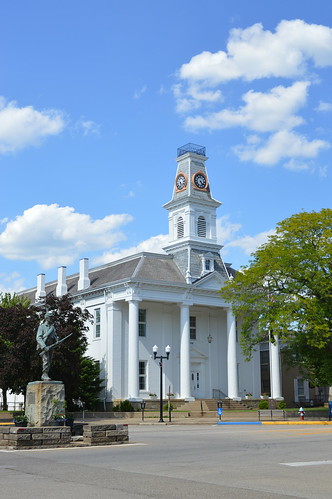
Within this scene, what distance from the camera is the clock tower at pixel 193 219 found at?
5894 centimetres

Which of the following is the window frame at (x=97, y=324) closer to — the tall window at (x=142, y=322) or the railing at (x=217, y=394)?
the tall window at (x=142, y=322)

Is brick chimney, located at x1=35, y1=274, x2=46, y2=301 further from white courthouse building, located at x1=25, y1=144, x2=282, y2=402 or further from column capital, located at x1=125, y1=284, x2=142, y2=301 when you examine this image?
column capital, located at x1=125, y1=284, x2=142, y2=301

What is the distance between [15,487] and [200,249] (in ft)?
162

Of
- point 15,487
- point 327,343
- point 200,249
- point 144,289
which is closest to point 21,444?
point 15,487

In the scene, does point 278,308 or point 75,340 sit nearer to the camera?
point 278,308

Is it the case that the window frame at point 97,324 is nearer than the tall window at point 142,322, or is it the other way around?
the tall window at point 142,322

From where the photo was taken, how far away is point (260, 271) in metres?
43.2

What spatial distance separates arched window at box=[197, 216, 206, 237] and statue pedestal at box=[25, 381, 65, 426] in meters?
39.2

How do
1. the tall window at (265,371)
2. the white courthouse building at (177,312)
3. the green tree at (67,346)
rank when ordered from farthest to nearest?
the tall window at (265,371) < the white courthouse building at (177,312) < the green tree at (67,346)

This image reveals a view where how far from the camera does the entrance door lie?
194 ft

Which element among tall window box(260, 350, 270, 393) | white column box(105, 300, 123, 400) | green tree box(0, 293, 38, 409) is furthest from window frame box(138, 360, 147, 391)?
tall window box(260, 350, 270, 393)

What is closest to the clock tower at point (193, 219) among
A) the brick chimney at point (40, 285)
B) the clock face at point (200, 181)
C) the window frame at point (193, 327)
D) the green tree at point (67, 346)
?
the clock face at point (200, 181)

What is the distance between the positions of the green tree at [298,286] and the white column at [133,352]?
10.4 meters

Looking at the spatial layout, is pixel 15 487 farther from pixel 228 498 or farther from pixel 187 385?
pixel 187 385
